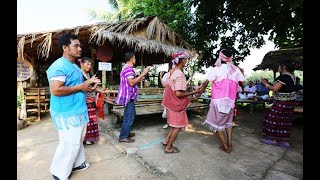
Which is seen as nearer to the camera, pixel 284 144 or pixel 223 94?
pixel 223 94

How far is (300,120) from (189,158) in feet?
15.2

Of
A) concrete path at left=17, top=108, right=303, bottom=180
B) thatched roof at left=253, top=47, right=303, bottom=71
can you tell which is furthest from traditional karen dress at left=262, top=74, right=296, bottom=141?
thatched roof at left=253, top=47, right=303, bottom=71

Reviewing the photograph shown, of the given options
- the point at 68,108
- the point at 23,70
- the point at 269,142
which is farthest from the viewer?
→ the point at 23,70

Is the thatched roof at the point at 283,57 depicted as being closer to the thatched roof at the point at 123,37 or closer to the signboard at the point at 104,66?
the thatched roof at the point at 123,37

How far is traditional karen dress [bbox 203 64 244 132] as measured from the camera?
3.40 meters

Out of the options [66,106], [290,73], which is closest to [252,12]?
[290,73]

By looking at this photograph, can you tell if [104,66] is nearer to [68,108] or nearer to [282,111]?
[68,108]

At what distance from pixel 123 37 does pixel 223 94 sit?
14.5 ft

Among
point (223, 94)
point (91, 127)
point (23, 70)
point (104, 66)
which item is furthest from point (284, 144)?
point (23, 70)

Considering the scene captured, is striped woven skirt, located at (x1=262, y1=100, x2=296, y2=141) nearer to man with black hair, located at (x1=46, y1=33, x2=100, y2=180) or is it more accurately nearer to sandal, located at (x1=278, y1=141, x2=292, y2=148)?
sandal, located at (x1=278, y1=141, x2=292, y2=148)

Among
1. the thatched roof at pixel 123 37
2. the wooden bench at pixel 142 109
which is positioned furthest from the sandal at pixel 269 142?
the thatched roof at pixel 123 37

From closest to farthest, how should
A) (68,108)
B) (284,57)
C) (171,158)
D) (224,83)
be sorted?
(68,108), (171,158), (224,83), (284,57)

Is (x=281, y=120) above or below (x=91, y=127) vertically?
above

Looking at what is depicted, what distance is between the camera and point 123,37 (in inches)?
265
